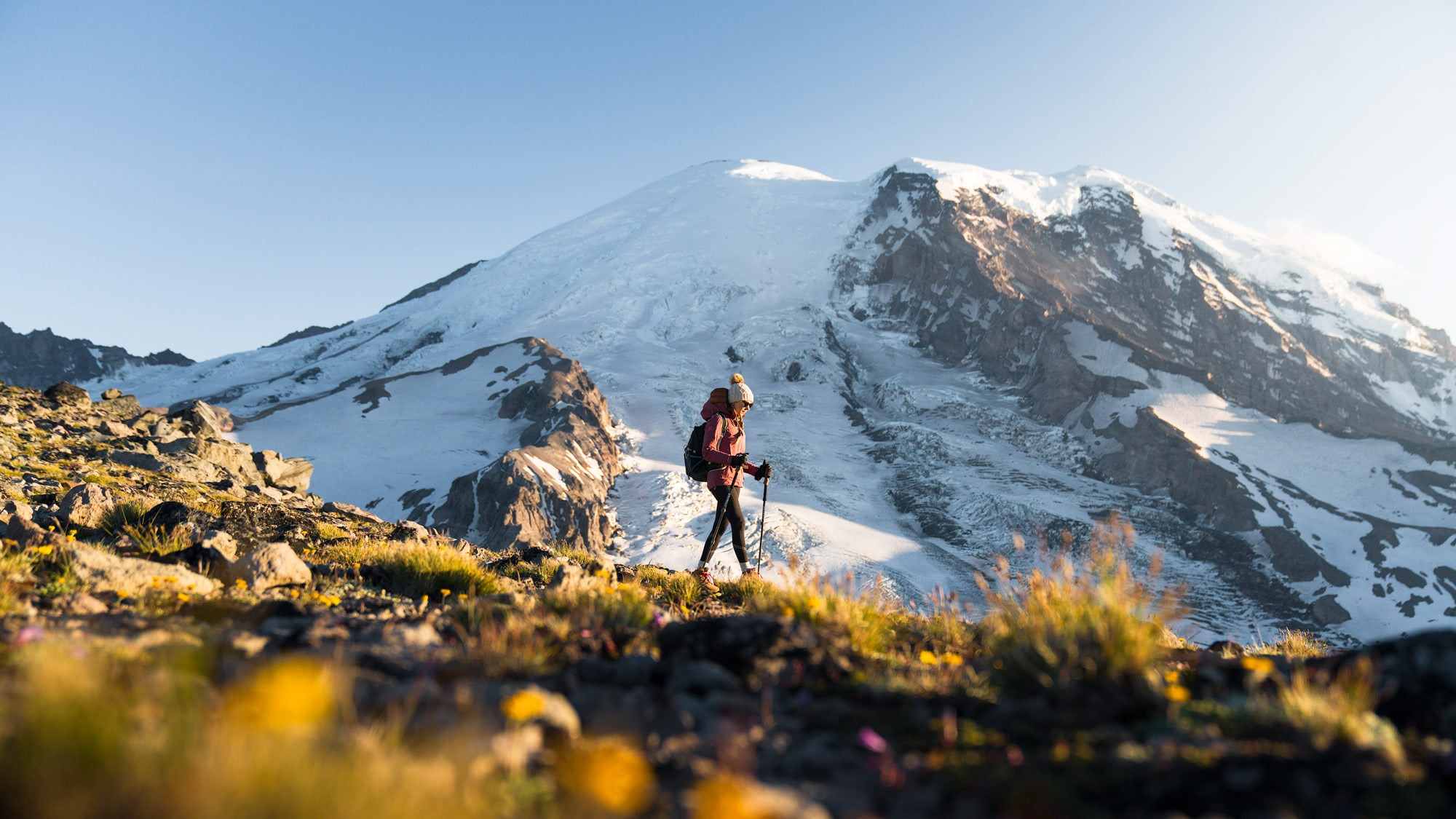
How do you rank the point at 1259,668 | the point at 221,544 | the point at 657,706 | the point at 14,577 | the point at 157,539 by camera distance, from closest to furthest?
the point at 657,706, the point at 1259,668, the point at 14,577, the point at 221,544, the point at 157,539

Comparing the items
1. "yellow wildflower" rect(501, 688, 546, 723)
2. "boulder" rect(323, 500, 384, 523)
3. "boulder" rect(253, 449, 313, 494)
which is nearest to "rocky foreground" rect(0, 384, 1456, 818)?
"yellow wildflower" rect(501, 688, 546, 723)

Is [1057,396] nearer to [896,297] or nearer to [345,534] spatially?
[896,297]

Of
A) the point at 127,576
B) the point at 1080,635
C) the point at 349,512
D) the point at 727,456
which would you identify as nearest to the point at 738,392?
the point at 727,456

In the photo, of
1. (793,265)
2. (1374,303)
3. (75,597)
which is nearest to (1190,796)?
(75,597)

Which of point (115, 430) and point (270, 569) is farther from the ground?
point (115, 430)

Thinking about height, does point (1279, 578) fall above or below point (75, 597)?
below

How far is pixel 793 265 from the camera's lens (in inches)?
5640

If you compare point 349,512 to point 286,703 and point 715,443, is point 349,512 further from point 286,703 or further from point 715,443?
point 286,703

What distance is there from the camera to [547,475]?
52.9 metres

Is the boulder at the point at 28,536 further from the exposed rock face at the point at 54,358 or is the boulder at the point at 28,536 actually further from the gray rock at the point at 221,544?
the exposed rock face at the point at 54,358

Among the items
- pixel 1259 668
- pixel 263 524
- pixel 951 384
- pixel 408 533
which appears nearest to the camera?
pixel 1259 668

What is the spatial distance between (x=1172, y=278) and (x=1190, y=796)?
17366cm

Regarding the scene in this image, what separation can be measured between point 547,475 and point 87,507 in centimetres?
4645

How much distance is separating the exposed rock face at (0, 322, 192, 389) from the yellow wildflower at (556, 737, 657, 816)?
554ft
